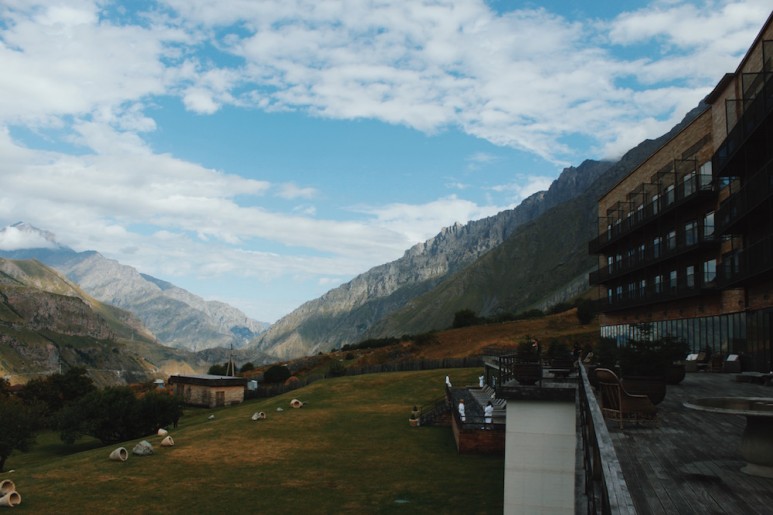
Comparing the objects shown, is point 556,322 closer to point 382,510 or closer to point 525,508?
point 382,510

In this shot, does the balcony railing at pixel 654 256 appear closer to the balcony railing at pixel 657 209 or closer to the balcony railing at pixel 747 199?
the balcony railing at pixel 657 209

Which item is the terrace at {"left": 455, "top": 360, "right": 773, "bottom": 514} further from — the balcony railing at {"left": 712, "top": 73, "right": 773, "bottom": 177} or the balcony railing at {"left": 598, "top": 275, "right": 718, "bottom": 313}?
the balcony railing at {"left": 598, "top": 275, "right": 718, "bottom": 313}

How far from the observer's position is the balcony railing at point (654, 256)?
4031 centimetres

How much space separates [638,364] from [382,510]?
11.7 m

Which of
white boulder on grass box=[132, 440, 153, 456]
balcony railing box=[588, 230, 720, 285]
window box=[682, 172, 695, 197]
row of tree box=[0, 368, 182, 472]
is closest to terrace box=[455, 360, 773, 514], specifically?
balcony railing box=[588, 230, 720, 285]

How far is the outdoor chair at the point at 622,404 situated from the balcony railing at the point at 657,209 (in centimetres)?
3144

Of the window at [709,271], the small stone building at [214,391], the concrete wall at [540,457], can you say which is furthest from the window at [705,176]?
the small stone building at [214,391]

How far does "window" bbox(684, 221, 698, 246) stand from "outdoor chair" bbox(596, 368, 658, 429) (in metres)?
32.4

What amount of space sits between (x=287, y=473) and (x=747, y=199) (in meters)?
27.9

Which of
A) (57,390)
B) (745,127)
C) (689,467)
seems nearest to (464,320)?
(57,390)

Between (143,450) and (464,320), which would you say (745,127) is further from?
(464,320)

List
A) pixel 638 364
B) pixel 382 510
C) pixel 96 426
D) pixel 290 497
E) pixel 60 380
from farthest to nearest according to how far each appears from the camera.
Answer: pixel 60 380 < pixel 96 426 < pixel 290 497 < pixel 382 510 < pixel 638 364

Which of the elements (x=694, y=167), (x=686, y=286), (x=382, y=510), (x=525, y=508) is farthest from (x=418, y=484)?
(x=694, y=167)

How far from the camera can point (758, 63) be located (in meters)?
31.6
